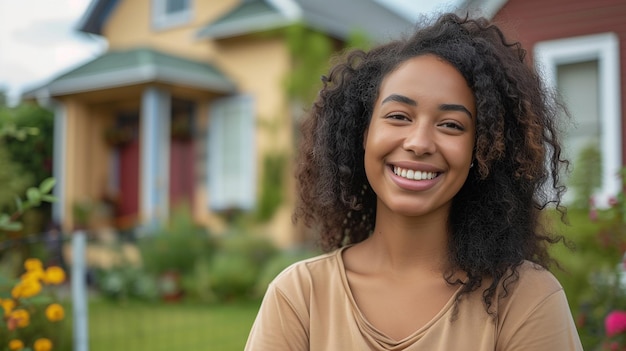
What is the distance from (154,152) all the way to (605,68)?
6584 millimetres

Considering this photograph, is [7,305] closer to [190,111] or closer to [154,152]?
Result: [154,152]

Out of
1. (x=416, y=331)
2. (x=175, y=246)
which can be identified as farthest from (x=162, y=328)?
(x=416, y=331)

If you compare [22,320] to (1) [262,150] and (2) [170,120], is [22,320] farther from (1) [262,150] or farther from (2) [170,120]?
(2) [170,120]

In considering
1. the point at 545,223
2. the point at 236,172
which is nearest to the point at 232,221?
the point at 236,172

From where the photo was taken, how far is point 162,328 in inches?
246

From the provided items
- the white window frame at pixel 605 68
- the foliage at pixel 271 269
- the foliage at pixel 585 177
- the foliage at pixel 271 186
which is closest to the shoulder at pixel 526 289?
the foliage at pixel 585 177

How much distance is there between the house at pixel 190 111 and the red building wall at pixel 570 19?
3.06 meters

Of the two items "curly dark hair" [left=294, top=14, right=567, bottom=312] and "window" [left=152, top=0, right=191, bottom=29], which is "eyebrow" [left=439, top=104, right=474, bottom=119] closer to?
"curly dark hair" [left=294, top=14, right=567, bottom=312]

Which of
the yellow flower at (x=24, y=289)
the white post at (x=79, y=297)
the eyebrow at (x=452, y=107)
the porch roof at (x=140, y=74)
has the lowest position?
the white post at (x=79, y=297)

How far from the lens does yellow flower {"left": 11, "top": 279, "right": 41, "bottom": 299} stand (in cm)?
288

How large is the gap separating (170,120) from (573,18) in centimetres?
655

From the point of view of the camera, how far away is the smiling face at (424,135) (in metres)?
1.74

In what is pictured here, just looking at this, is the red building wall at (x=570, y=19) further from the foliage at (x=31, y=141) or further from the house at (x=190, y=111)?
the foliage at (x=31, y=141)

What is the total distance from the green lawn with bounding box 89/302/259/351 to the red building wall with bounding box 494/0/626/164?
402 centimetres
